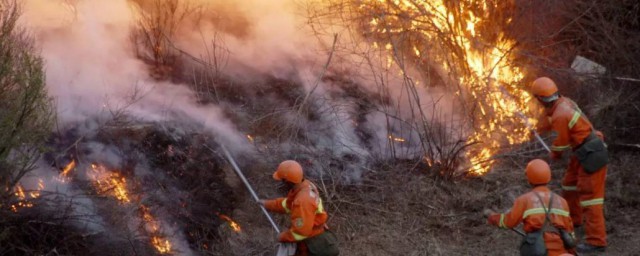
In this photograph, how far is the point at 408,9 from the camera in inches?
414

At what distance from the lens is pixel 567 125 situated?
23.5 feet

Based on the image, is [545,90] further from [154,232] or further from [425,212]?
[154,232]

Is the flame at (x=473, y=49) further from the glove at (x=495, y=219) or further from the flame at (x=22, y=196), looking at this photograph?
the flame at (x=22, y=196)

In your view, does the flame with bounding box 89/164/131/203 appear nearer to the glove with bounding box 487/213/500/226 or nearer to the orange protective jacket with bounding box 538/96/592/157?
the glove with bounding box 487/213/500/226

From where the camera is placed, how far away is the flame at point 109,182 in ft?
25.4

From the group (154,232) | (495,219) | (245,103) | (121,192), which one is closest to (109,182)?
(121,192)

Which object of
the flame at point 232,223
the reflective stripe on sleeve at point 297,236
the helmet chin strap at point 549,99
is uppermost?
the helmet chin strap at point 549,99

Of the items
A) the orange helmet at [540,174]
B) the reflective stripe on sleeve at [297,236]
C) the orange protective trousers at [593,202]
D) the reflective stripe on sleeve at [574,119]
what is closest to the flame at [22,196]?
the reflective stripe on sleeve at [297,236]

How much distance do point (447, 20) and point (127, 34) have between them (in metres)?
4.88

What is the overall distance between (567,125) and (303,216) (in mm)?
3026

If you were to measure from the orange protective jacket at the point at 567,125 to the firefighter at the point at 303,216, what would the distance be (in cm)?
271

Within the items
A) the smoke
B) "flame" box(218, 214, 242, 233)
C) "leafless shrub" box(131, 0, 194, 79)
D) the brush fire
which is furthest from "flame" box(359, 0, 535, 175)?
"flame" box(218, 214, 242, 233)

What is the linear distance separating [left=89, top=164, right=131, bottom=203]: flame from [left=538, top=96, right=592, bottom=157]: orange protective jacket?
4.65 m

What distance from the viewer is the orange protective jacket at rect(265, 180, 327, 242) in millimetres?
5977
